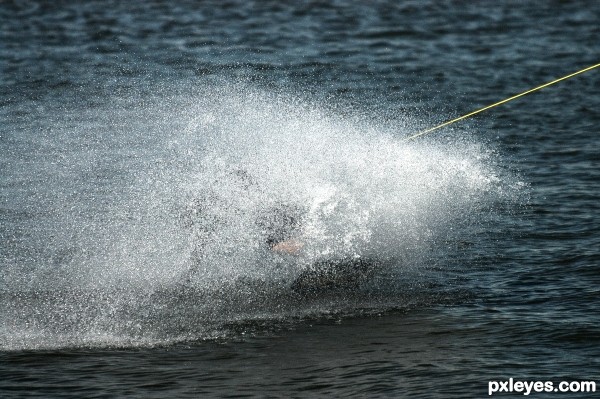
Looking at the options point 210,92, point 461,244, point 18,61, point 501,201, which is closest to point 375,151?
point 461,244

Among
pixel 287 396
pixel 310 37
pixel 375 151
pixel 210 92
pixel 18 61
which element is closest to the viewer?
pixel 287 396

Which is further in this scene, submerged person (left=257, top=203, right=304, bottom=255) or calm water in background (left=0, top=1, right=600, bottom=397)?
submerged person (left=257, top=203, right=304, bottom=255)

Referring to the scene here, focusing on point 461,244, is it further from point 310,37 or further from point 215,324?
point 310,37

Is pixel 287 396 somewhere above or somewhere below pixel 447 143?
below

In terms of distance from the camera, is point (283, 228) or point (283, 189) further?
point (283, 189)

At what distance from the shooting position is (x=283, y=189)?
1548cm

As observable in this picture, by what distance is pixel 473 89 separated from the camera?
87.4 feet

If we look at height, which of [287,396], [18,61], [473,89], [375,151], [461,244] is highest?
[18,61]

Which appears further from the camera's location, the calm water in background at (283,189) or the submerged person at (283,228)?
the submerged person at (283,228)

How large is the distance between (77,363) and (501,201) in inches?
351

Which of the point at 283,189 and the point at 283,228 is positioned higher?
the point at 283,189

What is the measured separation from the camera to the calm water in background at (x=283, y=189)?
13047 mm

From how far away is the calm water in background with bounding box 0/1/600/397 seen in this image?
13.0m

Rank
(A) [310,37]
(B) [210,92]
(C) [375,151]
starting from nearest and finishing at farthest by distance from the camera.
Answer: (C) [375,151] < (B) [210,92] < (A) [310,37]
